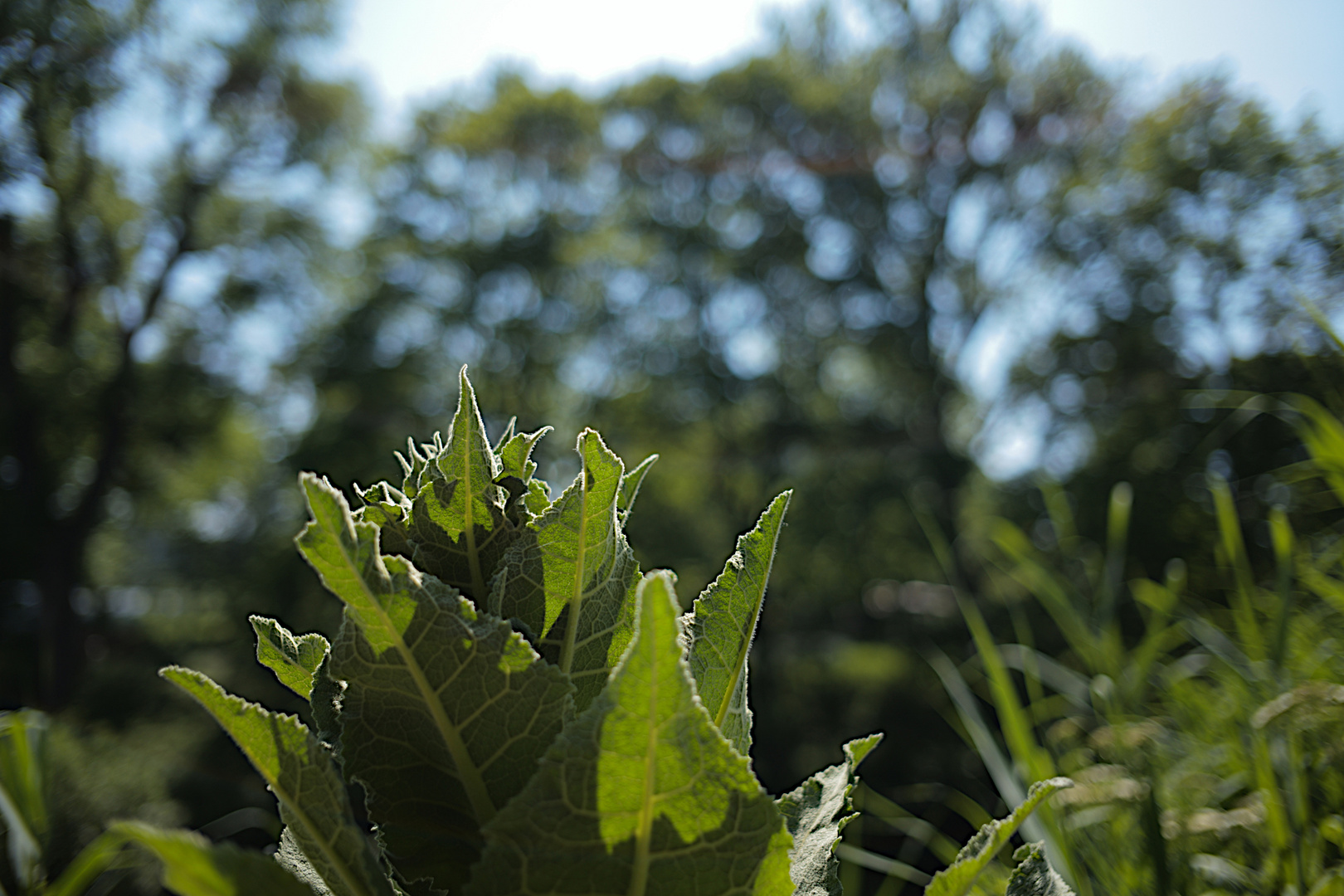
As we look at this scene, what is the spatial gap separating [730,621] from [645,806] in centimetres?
22

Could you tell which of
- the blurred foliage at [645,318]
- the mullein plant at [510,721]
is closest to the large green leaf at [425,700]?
the mullein plant at [510,721]

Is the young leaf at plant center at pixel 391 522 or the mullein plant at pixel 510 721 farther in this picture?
the young leaf at plant center at pixel 391 522

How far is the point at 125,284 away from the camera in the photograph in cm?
1336

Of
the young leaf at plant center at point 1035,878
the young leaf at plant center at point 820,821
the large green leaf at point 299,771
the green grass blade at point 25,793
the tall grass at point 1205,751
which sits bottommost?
the tall grass at point 1205,751

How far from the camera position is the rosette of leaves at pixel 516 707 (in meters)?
0.51

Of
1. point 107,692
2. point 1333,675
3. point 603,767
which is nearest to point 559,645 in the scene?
point 603,767

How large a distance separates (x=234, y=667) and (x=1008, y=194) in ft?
52.4

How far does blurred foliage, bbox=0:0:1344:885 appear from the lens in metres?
11.7

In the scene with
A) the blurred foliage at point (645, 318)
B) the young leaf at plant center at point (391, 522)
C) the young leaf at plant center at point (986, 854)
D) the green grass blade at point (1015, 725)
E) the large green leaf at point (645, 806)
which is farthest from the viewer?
the blurred foliage at point (645, 318)

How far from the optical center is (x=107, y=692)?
10.7 meters

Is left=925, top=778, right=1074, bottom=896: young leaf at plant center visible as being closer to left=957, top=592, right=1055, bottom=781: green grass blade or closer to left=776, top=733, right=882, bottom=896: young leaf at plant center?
left=776, top=733, right=882, bottom=896: young leaf at plant center

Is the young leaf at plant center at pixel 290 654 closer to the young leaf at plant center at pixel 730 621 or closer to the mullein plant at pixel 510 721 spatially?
the mullein plant at pixel 510 721

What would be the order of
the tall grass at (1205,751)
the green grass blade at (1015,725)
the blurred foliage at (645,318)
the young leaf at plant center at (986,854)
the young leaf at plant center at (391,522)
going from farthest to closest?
the blurred foliage at (645,318) → the green grass blade at (1015,725) → the tall grass at (1205,751) → the young leaf at plant center at (391,522) → the young leaf at plant center at (986,854)

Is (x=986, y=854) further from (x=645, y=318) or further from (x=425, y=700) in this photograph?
(x=645, y=318)
